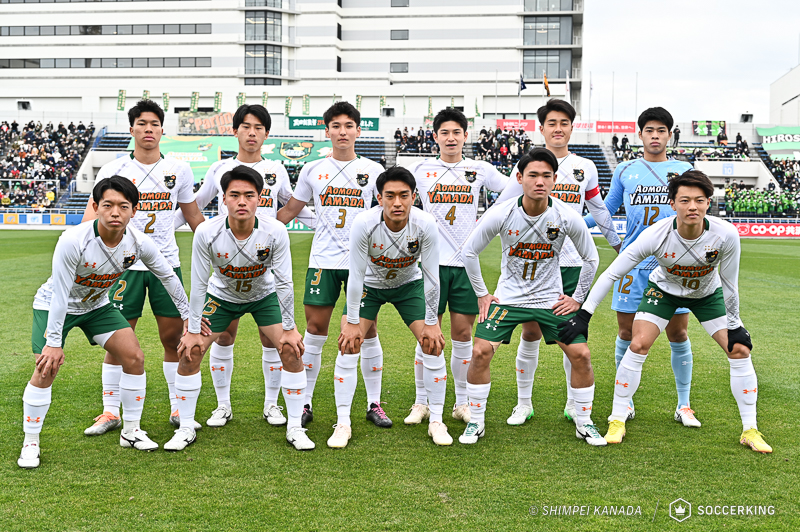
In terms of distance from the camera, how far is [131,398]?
203 inches

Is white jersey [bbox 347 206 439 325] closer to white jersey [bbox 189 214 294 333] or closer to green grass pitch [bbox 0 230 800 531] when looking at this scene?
white jersey [bbox 189 214 294 333]

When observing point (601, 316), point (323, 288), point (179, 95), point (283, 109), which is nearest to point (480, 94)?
point (283, 109)

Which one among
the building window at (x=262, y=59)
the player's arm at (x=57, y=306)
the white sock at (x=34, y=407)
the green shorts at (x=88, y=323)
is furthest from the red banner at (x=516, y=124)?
the white sock at (x=34, y=407)

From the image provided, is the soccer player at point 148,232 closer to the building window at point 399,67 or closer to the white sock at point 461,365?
the white sock at point 461,365

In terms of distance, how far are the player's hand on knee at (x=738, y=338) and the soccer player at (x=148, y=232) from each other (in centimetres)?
457

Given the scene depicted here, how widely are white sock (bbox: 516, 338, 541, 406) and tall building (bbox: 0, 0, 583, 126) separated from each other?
56.1m

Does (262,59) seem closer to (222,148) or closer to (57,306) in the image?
(222,148)

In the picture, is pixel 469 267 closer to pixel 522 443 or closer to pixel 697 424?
pixel 522 443

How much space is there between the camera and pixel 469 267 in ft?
17.7

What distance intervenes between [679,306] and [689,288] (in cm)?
19

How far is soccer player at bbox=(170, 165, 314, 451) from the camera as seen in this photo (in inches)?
198

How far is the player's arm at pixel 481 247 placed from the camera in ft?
17.3

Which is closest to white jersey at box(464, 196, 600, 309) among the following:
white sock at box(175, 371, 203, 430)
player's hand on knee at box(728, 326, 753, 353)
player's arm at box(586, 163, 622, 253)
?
player's arm at box(586, 163, 622, 253)

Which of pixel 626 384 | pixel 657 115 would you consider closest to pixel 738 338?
pixel 626 384
